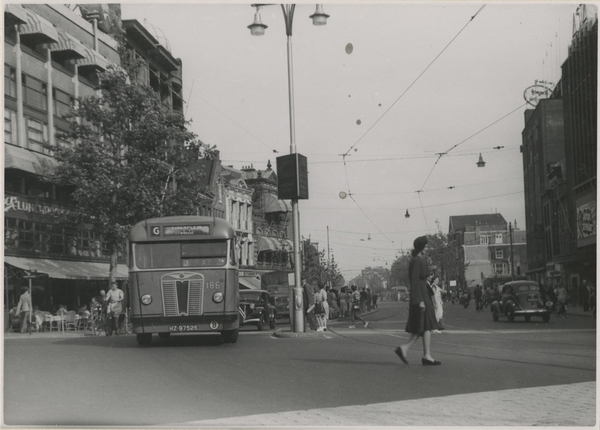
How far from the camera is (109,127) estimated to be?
110 ft

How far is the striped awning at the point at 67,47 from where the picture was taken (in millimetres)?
34938

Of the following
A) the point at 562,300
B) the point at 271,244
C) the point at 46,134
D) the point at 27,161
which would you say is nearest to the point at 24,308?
the point at 27,161

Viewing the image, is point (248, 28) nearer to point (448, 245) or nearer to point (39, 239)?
point (39, 239)

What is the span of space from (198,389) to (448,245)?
95566 millimetres

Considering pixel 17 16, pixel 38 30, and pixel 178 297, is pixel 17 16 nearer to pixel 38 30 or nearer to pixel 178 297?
pixel 38 30

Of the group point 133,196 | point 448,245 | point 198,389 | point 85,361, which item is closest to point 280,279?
point 133,196

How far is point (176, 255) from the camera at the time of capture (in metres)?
18.2

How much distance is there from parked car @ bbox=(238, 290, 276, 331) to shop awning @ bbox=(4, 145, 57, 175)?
377 inches

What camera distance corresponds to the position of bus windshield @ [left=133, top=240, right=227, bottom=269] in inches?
718

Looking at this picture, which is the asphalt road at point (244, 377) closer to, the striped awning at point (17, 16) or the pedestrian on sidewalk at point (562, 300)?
the striped awning at point (17, 16)

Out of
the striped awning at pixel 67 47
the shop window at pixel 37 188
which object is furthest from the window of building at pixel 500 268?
the shop window at pixel 37 188

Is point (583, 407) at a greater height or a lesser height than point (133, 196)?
lesser

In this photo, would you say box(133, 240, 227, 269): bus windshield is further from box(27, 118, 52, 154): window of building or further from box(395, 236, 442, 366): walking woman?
box(27, 118, 52, 154): window of building

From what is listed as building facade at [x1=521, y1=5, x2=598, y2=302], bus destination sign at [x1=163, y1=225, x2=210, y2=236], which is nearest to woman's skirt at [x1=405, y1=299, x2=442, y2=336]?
bus destination sign at [x1=163, y1=225, x2=210, y2=236]
